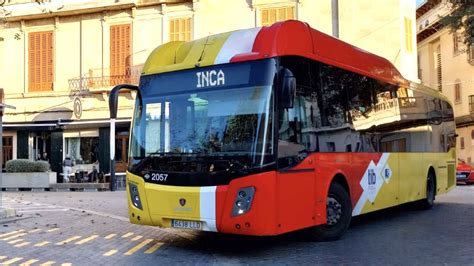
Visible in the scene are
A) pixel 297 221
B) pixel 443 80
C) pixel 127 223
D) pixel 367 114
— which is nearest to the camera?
pixel 297 221

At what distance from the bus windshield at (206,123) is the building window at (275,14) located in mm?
18727

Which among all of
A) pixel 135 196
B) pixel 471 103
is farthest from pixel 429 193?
pixel 471 103

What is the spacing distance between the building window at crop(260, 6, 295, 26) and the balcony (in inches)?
264

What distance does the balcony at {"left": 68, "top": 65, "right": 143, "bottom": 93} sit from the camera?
89.9 feet

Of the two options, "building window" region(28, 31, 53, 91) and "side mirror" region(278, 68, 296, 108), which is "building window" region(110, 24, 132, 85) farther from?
"side mirror" region(278, 68, 296, 108)

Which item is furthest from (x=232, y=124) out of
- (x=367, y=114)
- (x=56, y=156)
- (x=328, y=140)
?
(x=56, y=156)

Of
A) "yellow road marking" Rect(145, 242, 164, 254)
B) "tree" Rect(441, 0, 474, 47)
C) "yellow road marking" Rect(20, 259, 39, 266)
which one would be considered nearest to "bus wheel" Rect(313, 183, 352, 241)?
"yellow road marking" Rect(145, 242, 164, 254)

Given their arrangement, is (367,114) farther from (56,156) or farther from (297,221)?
(56,156)

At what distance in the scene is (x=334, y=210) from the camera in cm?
870

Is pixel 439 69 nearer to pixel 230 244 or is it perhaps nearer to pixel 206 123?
pixel 230 244

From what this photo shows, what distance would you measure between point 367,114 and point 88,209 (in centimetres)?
835

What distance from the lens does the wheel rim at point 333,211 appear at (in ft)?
28.2

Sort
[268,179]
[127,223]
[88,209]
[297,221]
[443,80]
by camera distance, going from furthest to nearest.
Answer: [443,80], [88,209], [127,223], [297,221], [268,179]

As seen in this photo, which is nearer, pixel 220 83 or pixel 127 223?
pixel 220 83
